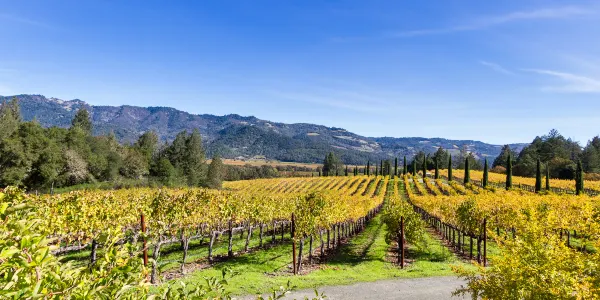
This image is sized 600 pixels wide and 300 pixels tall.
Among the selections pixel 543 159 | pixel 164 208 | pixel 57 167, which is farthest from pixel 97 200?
pixel 543 159

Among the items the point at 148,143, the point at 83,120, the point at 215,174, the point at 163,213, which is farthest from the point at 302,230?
the point at 83,120

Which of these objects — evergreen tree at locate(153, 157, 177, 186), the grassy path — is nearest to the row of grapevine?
the grassy path

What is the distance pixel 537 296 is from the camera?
581 cm

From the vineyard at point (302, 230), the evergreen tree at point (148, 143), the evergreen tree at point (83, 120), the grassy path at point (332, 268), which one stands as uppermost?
the evergreen tree at point (83, 120)

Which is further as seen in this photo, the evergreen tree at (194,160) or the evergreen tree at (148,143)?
the evergreen tree at (148,143)

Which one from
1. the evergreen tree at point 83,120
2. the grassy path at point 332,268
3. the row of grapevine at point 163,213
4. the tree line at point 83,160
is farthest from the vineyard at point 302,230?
the evergreen tree at point 83,120

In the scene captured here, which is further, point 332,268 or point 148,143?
point 148,143

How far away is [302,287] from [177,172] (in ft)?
224

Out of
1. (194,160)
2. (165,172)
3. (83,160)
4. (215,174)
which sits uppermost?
(194,160)

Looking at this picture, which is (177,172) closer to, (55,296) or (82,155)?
(82,155)

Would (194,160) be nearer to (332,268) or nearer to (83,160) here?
(83,160)

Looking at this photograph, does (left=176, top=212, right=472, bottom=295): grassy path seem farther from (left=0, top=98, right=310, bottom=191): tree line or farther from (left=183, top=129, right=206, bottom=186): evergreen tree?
(left=183, top=129, right=206, bottom=186): evergreen tree

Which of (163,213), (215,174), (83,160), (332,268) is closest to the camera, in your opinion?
(163,213)

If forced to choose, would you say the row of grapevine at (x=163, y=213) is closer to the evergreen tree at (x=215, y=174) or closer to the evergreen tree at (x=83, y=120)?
the evergreen tree at (x=215, y=174)
